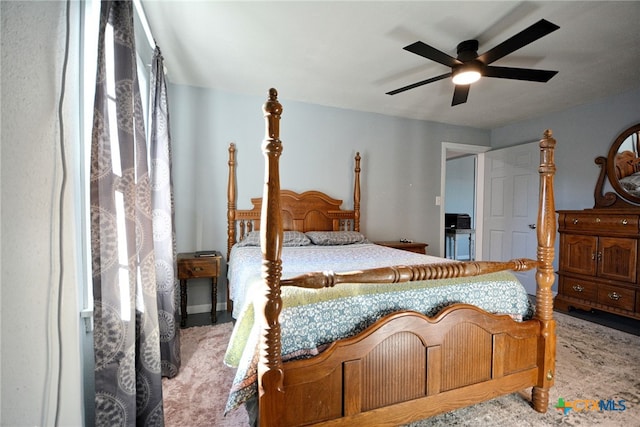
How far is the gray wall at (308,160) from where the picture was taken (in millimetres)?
3107

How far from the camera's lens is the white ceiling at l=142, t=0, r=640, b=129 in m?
1.87

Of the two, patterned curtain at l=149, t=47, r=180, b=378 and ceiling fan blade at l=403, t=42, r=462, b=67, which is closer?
ceiling fan blade at l=403, t=42, r=462, b=67

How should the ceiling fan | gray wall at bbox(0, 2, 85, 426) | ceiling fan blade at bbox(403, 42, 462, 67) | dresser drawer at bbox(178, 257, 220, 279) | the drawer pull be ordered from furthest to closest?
the drawer pull
dresser drawer at bbox(178, 257, 220, 279)
the ceiling fan
ceiling fan blade at bbox(403, 42, 462, 67)
gray wall at bbox(0, 2, 85, 426)

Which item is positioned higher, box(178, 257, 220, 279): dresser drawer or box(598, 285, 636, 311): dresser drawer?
box(178, 257, 220, 279): dresser drawer

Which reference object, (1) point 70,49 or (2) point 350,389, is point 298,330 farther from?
(1) point 70,49

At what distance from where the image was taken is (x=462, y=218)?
19.2 ft

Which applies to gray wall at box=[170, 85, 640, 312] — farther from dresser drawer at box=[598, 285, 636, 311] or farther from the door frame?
dresser drawer at box=[598, 285, 636, 311]

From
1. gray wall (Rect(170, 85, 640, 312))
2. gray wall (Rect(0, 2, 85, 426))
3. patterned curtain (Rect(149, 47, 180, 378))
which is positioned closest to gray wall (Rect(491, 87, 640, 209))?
gray wall (Rect(170, 85, 640, 312))

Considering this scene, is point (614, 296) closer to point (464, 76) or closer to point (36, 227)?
point (464, 76)

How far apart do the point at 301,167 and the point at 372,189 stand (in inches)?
39.6

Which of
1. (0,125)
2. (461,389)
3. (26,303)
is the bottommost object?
(461,389)

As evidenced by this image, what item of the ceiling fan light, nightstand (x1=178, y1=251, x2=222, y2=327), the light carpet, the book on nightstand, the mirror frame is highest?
the ceiling fan light

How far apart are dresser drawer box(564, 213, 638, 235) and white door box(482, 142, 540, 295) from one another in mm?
574

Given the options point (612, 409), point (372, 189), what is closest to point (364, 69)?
point (372, 189)
